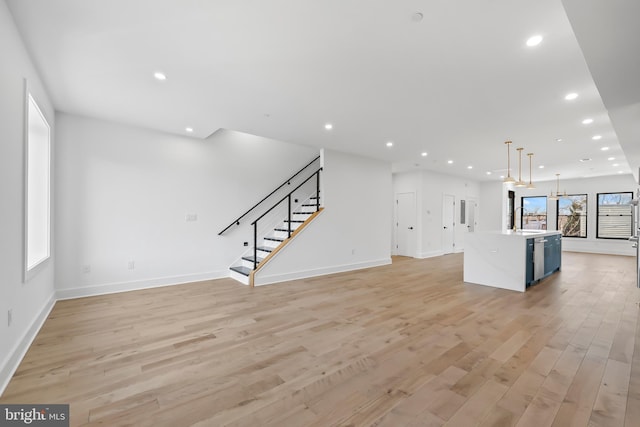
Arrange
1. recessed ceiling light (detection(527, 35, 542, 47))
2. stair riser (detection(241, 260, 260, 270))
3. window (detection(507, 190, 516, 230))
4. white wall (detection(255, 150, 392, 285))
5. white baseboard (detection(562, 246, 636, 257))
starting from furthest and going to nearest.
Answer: window (detection(507, 190, 516, 230)) → white baseboard (detection(562, 246, 636, 257)) → white wall (detection(255, 150, 392, 285)) → stair riser (detection(241, 260, 260, 270)) → recessed ceiling light (detection(527, 35, 542, 47))

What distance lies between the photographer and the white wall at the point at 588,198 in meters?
9.83

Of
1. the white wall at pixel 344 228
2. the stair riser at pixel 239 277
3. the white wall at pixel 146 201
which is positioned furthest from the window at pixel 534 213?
the stair riser at pixel 239 277

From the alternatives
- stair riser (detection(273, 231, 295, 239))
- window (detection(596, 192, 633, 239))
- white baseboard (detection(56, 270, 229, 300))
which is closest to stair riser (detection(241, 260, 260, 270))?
white baseboard (detection(56, 270, 229, 300))

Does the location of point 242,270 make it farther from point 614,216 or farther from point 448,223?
point 614,216

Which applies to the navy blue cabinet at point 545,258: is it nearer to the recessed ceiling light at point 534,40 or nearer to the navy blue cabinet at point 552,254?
the navy blue cabinet at point 552,254

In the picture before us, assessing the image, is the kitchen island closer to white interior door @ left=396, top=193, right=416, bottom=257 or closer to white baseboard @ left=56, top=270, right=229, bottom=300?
white interior door @ left=396, top=193, right=416, bottom=257

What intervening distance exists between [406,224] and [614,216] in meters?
7.51

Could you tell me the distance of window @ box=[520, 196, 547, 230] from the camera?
11523 mm

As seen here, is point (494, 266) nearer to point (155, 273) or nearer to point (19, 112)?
point (155, 273)

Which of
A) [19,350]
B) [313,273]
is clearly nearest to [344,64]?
[19,350]

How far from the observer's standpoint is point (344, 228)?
22.3 ft

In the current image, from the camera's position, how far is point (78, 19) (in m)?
2.30

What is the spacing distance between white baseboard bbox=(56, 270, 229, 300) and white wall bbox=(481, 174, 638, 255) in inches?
426

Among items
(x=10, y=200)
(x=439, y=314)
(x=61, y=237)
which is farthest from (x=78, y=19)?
(x=439, y=314)
